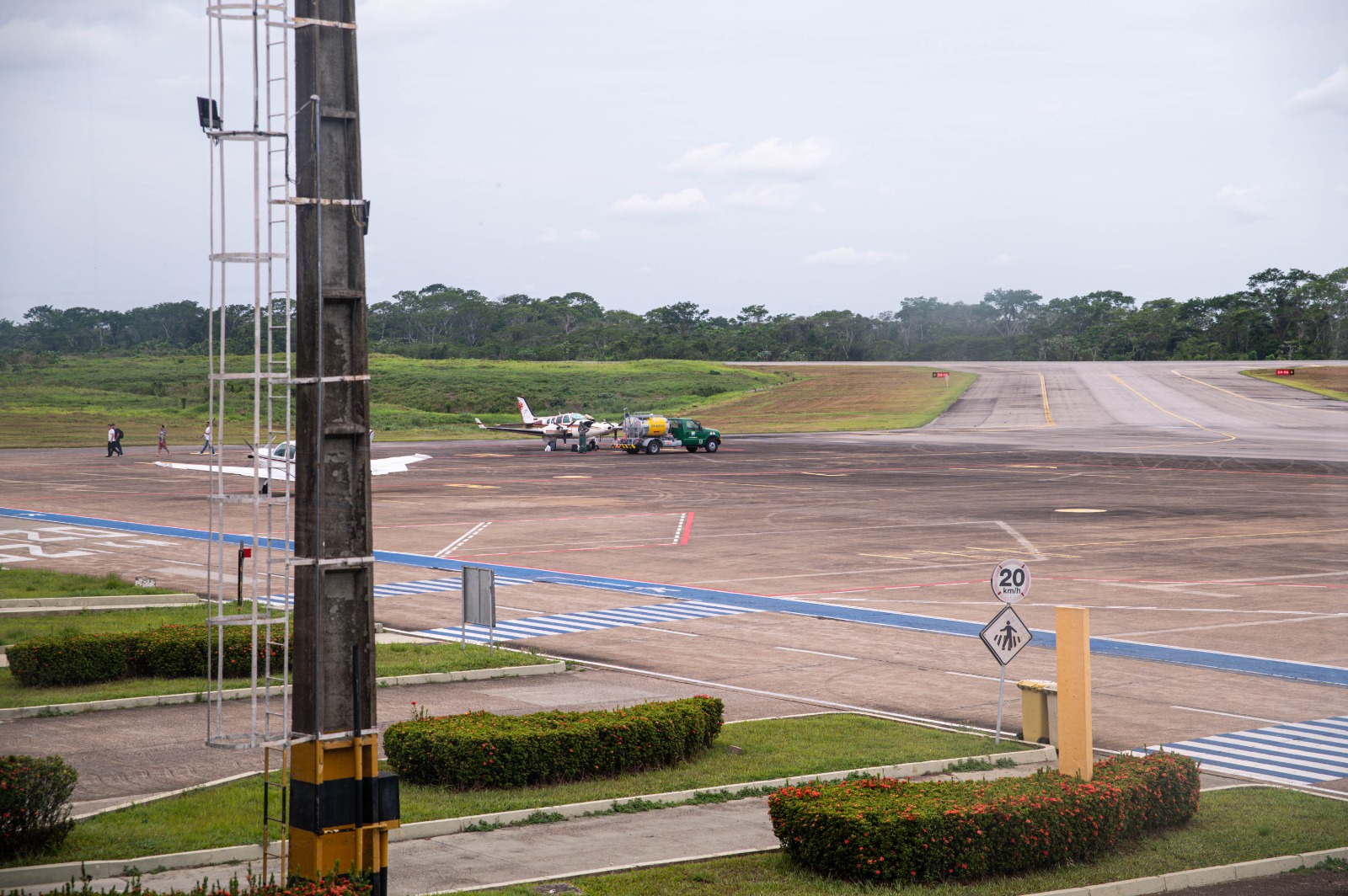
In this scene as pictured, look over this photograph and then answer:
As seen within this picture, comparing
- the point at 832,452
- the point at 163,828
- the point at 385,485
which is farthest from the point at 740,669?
the point at 832,452

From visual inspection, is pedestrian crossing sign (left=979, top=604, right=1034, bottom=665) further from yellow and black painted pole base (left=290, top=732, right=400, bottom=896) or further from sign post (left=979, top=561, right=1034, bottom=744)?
yellow and black painted pole base (left=290, top=732, right=400, bottom=896)

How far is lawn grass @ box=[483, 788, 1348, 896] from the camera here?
10977mm

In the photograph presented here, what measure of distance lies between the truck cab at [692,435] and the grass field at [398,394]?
3433cm

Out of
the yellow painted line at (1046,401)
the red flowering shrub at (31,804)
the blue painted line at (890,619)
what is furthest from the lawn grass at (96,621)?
the yellow painted line at (1046,401)

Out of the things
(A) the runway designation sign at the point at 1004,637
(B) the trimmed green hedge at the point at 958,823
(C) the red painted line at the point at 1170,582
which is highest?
(A) the runway designation sign at the point at 1004,637

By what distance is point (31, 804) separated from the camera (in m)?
11.1

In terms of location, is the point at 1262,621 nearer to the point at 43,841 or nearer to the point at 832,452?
the point at 43,841

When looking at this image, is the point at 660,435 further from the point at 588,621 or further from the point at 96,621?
the point at 96,621

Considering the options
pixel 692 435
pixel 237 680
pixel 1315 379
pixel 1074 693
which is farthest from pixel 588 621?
pixel 1315 379

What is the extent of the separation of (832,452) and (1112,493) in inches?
1192

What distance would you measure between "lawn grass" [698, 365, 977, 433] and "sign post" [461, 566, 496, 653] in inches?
3483

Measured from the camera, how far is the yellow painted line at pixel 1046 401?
108412 millimetres

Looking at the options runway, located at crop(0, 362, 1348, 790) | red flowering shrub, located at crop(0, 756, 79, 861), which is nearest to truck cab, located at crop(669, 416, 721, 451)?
runway, located at crop(0, 362, 1348, 790)

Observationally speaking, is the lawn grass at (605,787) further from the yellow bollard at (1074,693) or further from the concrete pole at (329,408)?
the concrete pole at (329,408)
